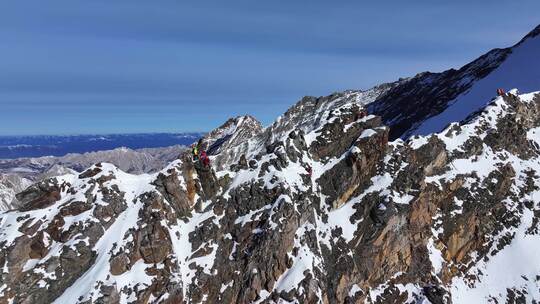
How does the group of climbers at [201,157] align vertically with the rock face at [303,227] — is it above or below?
above

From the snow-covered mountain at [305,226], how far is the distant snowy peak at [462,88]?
37.6m

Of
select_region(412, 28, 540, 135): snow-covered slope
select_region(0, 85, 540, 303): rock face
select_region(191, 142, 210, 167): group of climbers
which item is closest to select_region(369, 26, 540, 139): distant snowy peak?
select_region(412, 28, 540, 135): snow-covered slope

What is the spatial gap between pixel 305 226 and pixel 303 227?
1.33 feet

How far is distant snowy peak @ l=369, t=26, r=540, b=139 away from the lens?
12075cm

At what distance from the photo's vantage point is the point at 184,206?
65.6 metres

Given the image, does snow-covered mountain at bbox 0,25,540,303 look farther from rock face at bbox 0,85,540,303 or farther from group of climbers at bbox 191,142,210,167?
group of climbers at bbox 191,142,210,167

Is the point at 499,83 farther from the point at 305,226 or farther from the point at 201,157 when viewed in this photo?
the point at 201,157

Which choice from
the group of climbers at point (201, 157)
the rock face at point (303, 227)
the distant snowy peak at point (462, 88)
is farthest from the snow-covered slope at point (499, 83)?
the group of climbers at point (201, 157)

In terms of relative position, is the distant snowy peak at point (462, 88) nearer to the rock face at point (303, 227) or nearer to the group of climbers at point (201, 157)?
the rock face at point (303, 227)

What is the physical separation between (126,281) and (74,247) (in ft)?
26.7

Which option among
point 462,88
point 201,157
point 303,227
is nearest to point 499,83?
point 462,88

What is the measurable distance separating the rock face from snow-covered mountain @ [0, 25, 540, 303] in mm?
181

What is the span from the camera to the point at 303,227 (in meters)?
65.0

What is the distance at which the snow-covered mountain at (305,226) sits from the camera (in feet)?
189
